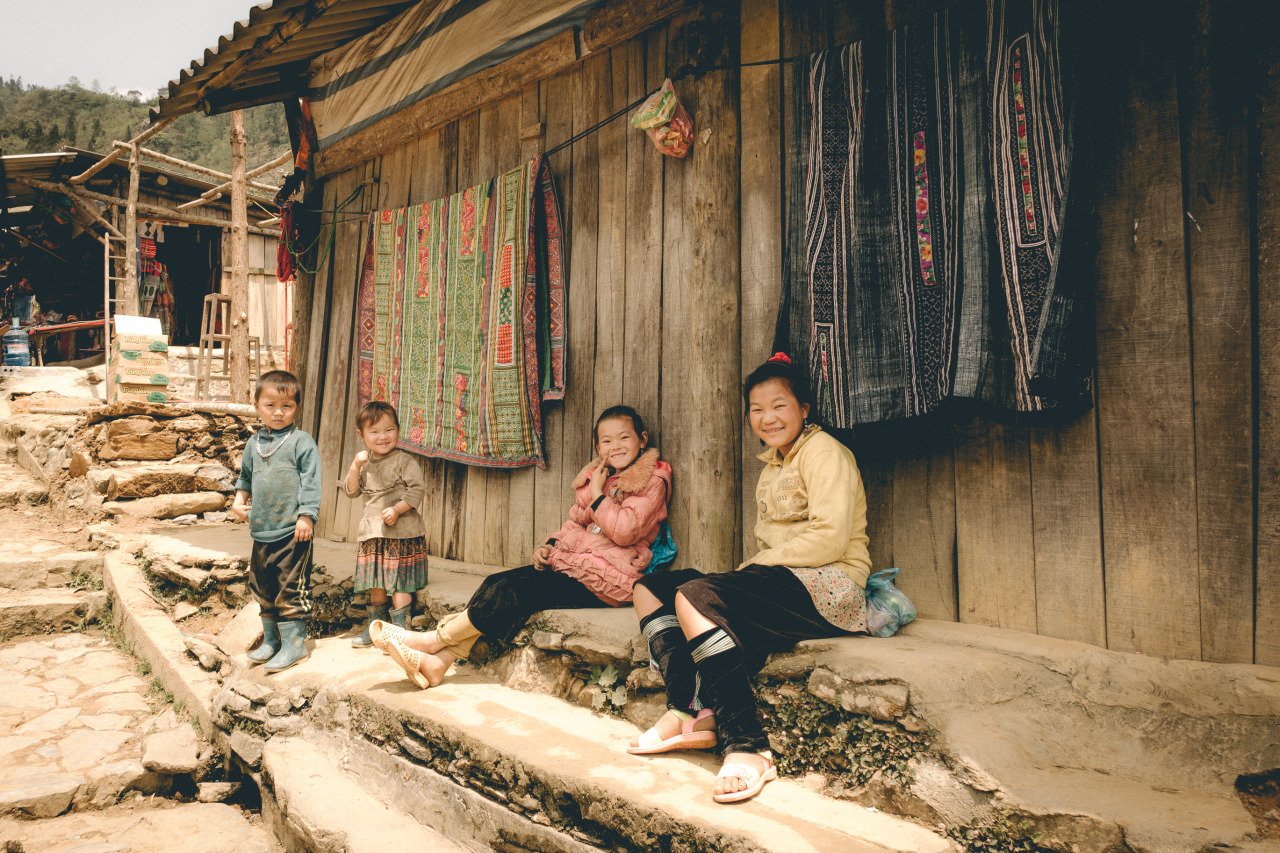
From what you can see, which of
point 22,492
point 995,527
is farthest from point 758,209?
point 22,492

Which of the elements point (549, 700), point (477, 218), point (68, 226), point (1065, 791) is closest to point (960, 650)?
point (1065, 791)

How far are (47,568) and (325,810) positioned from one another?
4182 mm

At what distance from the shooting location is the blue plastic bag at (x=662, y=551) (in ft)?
10.5

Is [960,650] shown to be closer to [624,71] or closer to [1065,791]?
[1065,791]

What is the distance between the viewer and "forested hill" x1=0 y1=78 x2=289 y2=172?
2719 cm

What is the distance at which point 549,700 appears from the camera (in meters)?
2.81

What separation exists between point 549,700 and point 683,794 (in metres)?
0.96

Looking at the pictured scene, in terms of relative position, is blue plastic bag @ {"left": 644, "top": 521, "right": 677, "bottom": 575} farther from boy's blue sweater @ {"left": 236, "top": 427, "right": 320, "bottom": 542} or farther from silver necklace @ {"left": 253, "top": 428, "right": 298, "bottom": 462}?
silver necklace @ {"left": 253, "top": 428, "right": 298, "bottom": 462}

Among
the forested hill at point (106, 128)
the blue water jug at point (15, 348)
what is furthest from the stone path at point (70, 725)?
the forested hill at point (106, 128)

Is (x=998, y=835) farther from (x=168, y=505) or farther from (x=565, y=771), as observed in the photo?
(x=168, y=505)

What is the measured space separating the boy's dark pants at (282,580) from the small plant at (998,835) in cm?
299

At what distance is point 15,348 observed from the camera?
1210cm

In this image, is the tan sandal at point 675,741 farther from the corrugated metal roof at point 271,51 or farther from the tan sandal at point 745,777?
the corrugated metal roof at point 271,51

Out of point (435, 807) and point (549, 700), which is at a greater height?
point (549, 700)
